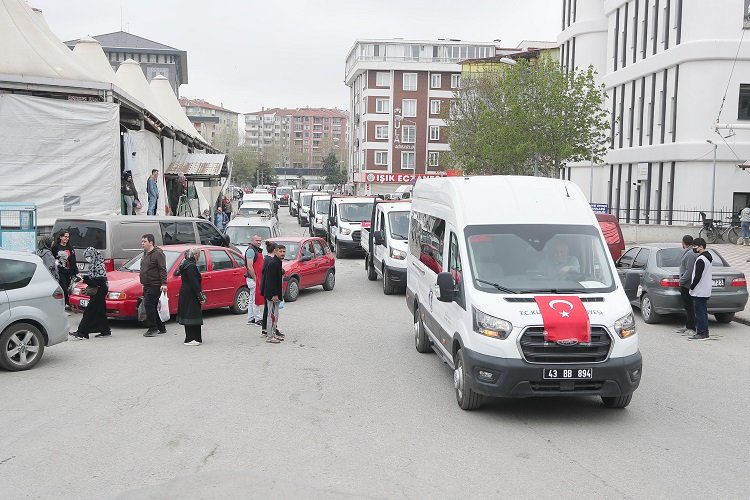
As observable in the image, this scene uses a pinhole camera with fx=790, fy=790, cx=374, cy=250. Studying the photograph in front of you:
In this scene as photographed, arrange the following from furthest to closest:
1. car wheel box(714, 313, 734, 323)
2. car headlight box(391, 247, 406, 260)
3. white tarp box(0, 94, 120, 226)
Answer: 1. white tarp box(0, 94, 120, 226)
2. car headlight box(391, 247, 406, 260)
3. car wheel box(714, 313, 734, 323)

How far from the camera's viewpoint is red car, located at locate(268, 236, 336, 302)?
61.9ft

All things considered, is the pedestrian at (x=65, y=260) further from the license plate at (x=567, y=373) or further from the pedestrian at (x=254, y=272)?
the license plate at (x=567, y=373)

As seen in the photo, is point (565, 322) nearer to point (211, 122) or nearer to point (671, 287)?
point (671, 287)

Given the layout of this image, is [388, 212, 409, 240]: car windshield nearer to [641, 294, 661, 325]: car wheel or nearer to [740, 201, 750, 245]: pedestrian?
[641, 294, 661, 325]: car wheel

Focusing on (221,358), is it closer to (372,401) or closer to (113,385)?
(113,385)

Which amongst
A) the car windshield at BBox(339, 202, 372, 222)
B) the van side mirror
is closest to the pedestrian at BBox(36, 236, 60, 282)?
the van side mirror

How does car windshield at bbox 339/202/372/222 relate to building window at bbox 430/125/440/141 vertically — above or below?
below

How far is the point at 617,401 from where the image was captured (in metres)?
8.76

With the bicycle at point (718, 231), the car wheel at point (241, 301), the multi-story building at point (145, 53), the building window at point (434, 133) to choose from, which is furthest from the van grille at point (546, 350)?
the multi-story building at point (145, 53)

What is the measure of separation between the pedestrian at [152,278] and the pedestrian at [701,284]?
Result: 355 inches

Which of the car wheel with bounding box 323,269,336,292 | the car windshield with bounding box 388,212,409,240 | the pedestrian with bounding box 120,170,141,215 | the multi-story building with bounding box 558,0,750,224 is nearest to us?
the car windshield with bounding box 388,212,409,240

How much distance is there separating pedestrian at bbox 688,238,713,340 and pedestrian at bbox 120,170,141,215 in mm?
16708

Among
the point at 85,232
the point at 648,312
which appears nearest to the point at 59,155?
the point at 85,232

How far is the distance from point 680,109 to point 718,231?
6030 millimetres
